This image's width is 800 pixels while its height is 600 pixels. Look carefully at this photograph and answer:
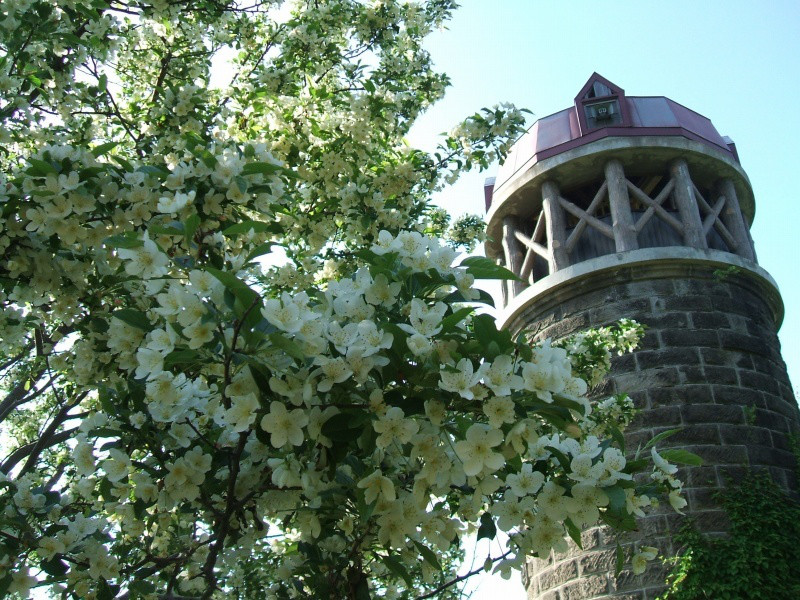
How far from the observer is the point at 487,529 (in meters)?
2.19

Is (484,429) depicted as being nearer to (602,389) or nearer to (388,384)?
(388,384)

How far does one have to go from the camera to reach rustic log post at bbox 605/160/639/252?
26.8 ft

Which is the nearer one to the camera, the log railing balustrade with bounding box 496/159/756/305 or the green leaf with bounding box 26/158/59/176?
the green leaf with bounding box 26/158/59/176

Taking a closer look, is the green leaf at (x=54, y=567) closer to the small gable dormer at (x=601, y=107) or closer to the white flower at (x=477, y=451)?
the white flower at (x=477, y=451)

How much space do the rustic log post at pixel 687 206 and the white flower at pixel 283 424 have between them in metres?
7.21

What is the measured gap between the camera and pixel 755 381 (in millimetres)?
7531

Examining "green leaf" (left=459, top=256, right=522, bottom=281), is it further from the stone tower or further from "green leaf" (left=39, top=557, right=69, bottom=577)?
the stone tower

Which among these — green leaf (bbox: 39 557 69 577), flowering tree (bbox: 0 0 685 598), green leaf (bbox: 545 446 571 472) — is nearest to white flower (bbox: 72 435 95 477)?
flowering tree (bbox: 0 0 685 598)

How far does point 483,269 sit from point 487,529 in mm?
757

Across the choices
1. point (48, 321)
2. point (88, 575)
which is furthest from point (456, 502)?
point (48, 321)

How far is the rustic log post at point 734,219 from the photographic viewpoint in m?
8.73

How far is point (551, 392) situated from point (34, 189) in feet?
5.96

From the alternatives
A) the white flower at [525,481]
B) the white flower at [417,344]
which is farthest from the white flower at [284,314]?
the white flower at [525,481]

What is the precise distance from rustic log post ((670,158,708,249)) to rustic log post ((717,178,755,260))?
1.74 feet
